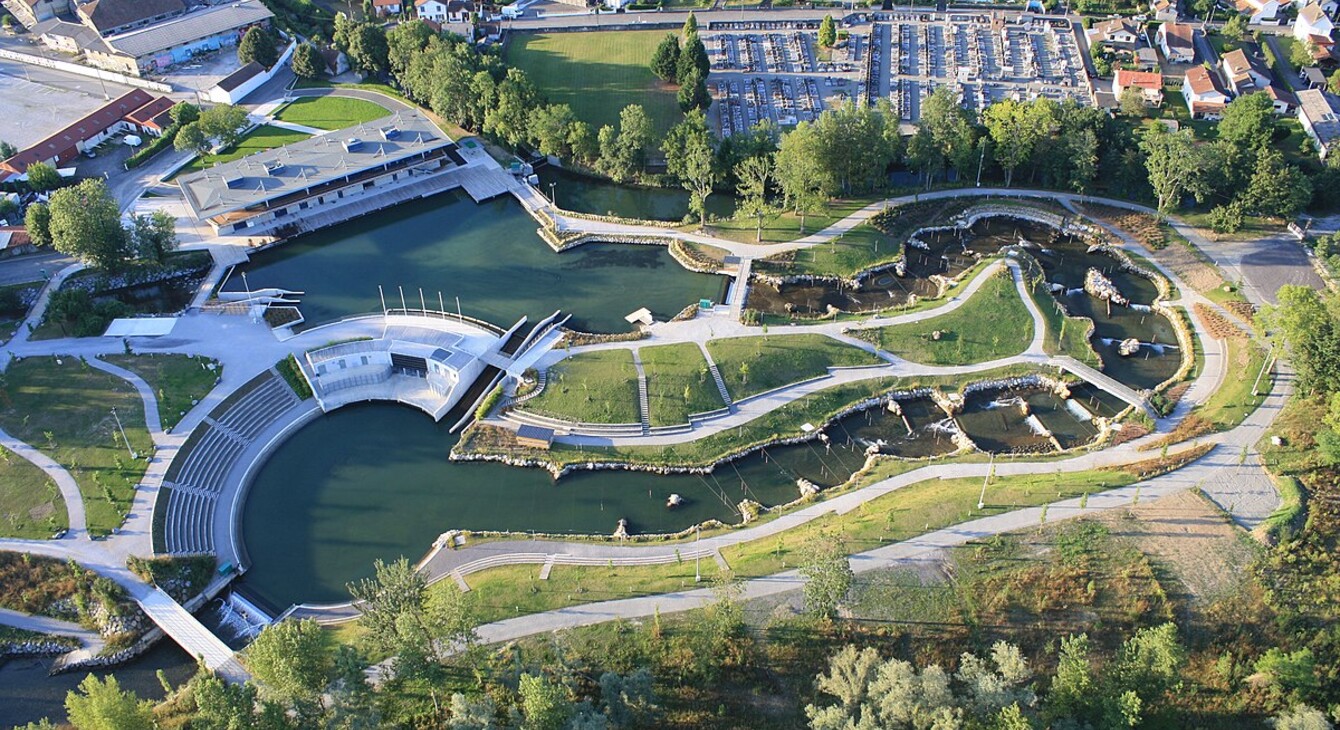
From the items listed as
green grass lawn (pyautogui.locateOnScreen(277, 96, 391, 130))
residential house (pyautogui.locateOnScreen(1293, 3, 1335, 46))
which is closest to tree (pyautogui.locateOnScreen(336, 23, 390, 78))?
green grass lawn (pyautogui.locateOnScreen(277, 96, 391, 130))

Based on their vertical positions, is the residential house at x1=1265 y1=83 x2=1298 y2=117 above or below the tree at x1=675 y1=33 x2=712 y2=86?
below

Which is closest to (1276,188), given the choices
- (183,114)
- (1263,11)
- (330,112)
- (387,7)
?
(1263,11)

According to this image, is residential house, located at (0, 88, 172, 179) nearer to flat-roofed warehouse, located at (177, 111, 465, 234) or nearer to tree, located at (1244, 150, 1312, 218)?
flat-roofed warehouse, located at (177, 111, 465, 234)

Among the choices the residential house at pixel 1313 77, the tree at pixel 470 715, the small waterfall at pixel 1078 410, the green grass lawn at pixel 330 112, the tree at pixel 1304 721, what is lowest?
the tree at pixel 1304 721

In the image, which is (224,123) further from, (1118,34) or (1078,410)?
(1118,34)

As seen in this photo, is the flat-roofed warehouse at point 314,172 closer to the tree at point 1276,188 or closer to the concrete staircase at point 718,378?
the concrete staircase at point 718,378

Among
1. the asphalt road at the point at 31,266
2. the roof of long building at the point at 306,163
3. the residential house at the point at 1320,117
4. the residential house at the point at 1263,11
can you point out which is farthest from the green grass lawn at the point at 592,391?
the residential house at the point at 1263,11

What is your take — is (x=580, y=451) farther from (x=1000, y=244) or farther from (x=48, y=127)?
(x=48, y=127)
